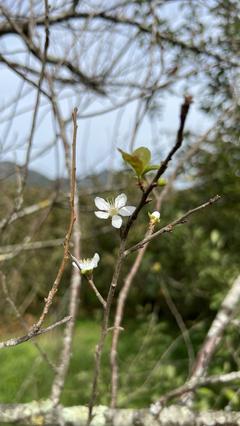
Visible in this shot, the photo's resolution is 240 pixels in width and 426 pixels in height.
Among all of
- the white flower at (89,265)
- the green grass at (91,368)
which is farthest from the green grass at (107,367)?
the white flower at (89,265)

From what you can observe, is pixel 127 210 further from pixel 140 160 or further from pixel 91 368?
pixel 91 368

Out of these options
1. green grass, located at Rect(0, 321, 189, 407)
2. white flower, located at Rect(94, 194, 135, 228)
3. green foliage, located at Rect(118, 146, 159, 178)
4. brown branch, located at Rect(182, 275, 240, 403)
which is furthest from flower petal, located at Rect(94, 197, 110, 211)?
green grass, located at Rect(0, 321, 189, 407)

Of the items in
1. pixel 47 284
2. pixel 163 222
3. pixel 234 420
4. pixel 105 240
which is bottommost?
pixel 234 420

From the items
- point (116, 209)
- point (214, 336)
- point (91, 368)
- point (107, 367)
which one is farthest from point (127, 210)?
point (91, 368)

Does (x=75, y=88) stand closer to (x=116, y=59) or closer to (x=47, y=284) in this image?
(x=116, y=59)

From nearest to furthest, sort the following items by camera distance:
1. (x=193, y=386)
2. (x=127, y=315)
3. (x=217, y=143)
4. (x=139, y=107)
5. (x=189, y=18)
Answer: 1. (x=193, y=386)
2. (x=139, y=107)
3. (x=189, y=18)
4. (x=217, y=143)
5. (x=127, y=315)

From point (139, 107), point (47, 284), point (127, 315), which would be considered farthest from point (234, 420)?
point (127, 315)

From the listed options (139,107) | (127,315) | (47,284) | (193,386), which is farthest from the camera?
(127,315)

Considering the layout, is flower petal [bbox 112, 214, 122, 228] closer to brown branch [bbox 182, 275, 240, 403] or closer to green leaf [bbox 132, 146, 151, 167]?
green leaf [bbox 132, 146, 151, 167]

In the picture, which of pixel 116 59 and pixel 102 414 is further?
pixel 116 59
